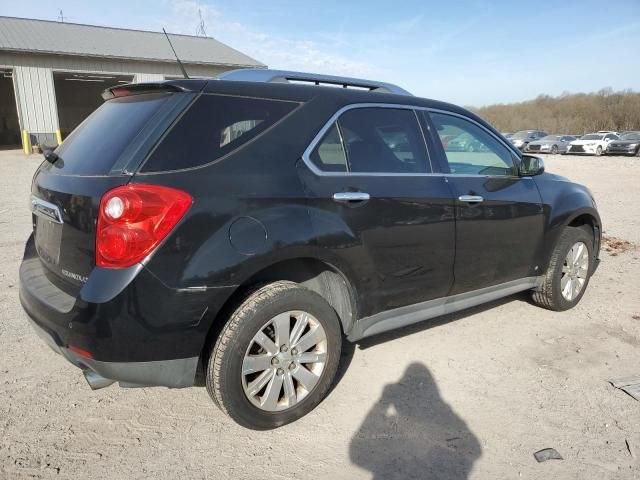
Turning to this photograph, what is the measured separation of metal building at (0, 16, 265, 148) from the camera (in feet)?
71.6

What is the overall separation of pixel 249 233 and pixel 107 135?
0.96 metres

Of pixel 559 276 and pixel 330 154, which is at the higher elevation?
pixel 330 154

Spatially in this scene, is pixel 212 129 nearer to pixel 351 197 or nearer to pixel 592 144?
pixel 351 197

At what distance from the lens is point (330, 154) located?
2803 millimetres

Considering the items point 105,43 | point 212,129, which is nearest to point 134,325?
point 212,129

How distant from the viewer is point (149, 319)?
86.7 inches

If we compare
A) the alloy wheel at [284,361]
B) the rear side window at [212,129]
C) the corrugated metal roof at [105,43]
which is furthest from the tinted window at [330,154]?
the corrugated metal roof at [105,43]

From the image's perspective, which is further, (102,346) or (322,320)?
(322,320)

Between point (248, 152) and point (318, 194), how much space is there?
44cm

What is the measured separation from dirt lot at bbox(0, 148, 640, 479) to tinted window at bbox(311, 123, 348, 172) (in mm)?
1412

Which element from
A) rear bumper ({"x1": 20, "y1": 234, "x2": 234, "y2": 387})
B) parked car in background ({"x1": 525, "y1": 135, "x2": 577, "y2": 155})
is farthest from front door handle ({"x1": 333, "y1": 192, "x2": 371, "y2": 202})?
parked car in background ({"x1": 525, "y1": 135, "x2": 577, "y2": 155})

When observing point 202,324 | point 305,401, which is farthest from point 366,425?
point 202,324

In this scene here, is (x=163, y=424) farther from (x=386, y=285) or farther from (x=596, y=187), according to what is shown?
(x=596, y=187)

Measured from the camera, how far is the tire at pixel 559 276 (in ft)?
13.8
